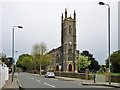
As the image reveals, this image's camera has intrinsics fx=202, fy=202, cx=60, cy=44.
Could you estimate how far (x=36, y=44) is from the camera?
6769 cm

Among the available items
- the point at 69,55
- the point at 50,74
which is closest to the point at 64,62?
the point at 69,55

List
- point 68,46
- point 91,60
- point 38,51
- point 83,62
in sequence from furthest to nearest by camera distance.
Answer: point 91,60
point 83,62
point 68,46
point 38,51

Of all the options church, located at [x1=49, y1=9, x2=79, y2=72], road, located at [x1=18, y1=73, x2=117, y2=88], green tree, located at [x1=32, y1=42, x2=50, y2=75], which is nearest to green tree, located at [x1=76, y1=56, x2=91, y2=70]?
church, located at [x1=49, y1=9, x2=79, y2=72]

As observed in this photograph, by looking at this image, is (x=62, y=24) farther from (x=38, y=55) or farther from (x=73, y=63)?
(x=38, y=55)

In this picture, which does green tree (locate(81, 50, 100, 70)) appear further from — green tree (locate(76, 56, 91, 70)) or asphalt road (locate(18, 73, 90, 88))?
asphalt road (locate(18, 73, 90, 88))

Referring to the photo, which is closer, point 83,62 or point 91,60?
point 83,62

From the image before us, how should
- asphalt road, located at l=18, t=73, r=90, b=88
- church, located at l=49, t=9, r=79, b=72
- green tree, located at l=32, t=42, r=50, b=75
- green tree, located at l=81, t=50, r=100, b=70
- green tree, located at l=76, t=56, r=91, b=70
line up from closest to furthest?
asphalt road, located at l=18, t=73, r=90, b=88, green tree, located at l=32, t=42, r=50, b=75, church, located at l=49, t=9, r=79, b=72, green tree, located at l=76, t=56, r=91, b=70, green tree, located at l=81, t=50, r=100, b=70

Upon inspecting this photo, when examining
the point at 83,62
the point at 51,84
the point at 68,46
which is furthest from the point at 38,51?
the point at 51,84

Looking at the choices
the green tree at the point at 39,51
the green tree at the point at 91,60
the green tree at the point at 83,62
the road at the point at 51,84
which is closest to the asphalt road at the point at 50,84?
the road at the point at 51,84

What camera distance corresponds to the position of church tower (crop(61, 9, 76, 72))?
80.6 meters

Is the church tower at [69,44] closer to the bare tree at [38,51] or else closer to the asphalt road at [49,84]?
the bare tree at [38,51]

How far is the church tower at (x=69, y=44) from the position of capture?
80.6 metres

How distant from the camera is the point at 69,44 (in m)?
82.6

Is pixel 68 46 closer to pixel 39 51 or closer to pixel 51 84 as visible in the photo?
pixel 39 51
